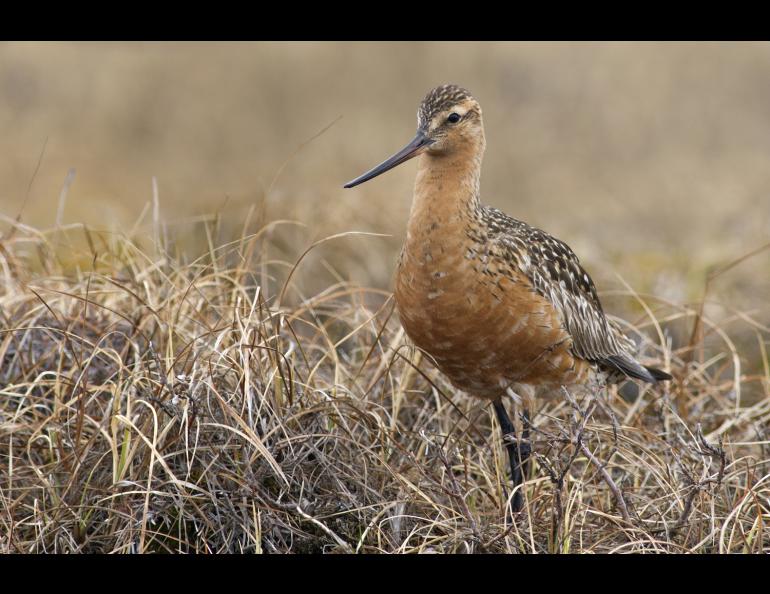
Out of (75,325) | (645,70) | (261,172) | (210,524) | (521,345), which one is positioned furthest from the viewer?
(645,70)

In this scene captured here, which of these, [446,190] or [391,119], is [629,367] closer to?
[446,190]

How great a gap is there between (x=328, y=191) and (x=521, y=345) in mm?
5020

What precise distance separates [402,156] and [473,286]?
676 mm

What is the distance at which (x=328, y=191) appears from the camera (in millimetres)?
9531

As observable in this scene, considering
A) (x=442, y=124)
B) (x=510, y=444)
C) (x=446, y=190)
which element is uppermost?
(x=442, y=124)

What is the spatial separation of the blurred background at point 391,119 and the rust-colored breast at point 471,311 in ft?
21.7

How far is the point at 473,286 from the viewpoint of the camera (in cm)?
468

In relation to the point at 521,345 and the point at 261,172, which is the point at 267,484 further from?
the point at 261,172

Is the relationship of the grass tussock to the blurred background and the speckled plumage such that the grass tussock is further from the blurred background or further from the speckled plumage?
the blurred background

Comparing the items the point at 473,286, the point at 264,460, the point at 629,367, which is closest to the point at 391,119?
the point at 629,367

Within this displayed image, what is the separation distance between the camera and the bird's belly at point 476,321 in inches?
184

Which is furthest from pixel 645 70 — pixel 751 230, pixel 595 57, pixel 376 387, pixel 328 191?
pixel 376 387

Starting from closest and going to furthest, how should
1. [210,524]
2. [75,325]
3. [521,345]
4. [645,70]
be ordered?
[210,524], [521,345], [75,325], [645,70]

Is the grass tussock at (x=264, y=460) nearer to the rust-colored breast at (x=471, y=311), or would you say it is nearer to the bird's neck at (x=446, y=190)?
the rust-colored breast at (x=471, y=311)
